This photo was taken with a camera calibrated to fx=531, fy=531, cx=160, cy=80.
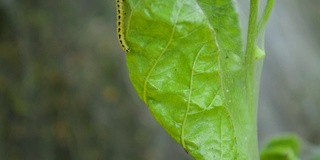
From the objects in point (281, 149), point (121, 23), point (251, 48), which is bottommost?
point (281, 149)

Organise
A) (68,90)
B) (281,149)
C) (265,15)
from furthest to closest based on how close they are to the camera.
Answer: (68,90)
(281,149)
(265,15)

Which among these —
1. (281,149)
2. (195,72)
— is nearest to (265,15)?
(195,72)

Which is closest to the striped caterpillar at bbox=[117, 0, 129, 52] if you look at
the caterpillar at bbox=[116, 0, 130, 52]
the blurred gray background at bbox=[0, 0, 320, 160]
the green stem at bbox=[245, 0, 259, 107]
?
the caterpillar at bbox=[116, 0, 130, 52]

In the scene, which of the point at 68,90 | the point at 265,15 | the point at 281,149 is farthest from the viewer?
the point at 68,90

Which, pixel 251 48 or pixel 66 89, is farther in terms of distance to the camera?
pixel 66 89

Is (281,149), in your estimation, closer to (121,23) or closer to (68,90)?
(121,23)

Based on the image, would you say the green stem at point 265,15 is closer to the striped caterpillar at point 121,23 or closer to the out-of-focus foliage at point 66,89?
the striped caterpillar at point 121,23

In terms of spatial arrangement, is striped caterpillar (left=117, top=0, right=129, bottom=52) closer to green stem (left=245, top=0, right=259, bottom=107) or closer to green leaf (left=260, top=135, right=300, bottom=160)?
green stem (left=245, top=0, right=259, bottom=107)
